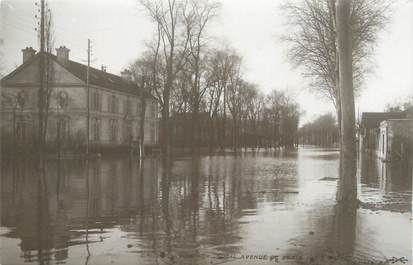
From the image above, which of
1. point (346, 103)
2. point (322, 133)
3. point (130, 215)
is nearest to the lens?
point (130, 215)

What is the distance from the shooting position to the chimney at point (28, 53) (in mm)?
48050

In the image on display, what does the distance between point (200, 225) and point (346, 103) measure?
5049 millimetres

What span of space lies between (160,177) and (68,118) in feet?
97.6

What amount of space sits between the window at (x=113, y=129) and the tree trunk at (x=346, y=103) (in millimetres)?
45516

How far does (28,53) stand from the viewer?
4981 cm

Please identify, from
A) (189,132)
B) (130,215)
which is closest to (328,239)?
(130,215)

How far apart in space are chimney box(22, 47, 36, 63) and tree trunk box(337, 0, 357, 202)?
133 feet

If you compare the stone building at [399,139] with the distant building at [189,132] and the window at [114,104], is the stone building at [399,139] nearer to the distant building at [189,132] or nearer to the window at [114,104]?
the window at [114,104]

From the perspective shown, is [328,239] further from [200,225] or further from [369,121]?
[369,121]

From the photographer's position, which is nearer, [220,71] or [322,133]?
[220,71]

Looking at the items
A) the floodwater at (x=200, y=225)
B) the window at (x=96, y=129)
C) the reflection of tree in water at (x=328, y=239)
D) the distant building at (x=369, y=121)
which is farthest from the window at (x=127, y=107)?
the reflection of tree in water at (x=328, y=239)

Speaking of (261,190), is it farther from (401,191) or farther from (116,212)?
(116,212)

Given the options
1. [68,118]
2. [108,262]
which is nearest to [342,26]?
[108,262]

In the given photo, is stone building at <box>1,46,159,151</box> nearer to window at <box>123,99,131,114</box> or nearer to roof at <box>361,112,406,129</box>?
window at <box>123,99,131,114</box>
